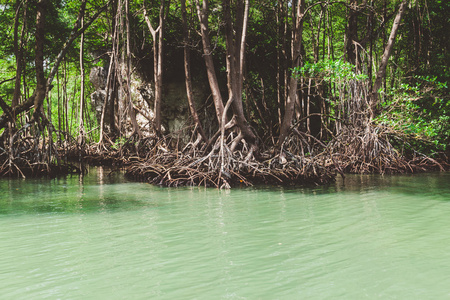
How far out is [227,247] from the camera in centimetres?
379

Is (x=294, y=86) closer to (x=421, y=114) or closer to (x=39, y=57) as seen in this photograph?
(x=421, y=114)

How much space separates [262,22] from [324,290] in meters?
12.7

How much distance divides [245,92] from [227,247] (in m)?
10.6

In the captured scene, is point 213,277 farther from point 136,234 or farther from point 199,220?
point 199,220

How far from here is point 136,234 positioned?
14.1ft

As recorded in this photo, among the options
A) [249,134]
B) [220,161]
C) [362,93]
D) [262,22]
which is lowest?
[220,161]

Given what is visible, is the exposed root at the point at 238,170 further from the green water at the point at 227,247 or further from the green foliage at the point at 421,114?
the green foliage at the point at 421,114

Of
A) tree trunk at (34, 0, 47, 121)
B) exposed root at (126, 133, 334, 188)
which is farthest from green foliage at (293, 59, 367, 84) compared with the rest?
tree trunk at (34, 0, 47, 121)

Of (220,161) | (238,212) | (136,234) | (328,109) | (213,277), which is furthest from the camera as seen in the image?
(328,109)

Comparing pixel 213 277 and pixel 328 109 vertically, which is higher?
pixel 328 109

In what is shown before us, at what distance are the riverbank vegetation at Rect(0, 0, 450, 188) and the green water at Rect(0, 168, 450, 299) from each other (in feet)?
8.97

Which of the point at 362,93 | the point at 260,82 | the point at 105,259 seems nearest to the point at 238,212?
the point at 105,259

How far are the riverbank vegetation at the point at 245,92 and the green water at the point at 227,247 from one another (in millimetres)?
2734

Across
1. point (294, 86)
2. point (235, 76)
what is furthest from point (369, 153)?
point (235, 76)
